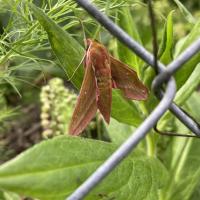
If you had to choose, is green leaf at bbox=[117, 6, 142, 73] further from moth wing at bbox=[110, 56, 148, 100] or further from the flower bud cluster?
the flower bud cluster

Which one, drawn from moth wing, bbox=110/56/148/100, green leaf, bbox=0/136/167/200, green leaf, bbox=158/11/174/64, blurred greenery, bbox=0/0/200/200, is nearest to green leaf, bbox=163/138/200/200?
blurred greenery, bbox=0/0/200/200

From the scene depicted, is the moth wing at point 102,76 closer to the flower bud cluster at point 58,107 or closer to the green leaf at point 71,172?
the green leaf at point 71,172

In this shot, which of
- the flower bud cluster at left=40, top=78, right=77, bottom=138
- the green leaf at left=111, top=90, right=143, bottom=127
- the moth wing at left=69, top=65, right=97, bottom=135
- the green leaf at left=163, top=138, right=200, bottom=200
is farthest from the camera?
the flower bud cluster at left=40, top=78, right=77, bottom=138

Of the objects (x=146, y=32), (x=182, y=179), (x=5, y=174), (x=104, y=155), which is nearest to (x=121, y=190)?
(x=104, y=155)

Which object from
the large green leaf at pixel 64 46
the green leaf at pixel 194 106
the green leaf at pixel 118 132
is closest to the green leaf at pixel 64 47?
the large green leaf at pixel 64 46

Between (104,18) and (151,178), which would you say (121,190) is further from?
(104,18)

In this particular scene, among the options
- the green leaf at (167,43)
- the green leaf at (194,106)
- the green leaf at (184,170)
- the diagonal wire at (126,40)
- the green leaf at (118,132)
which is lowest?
the green leaf at (184,170)
